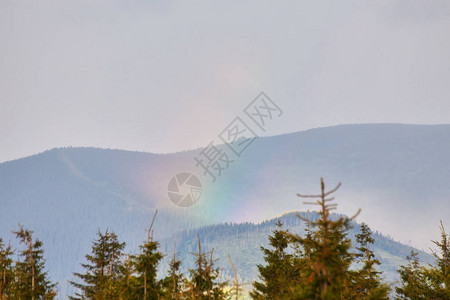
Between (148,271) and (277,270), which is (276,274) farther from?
(148,271)

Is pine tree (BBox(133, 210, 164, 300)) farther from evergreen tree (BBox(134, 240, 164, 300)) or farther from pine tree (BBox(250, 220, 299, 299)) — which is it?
pine tree (BBox(250, 220, 299, 299))

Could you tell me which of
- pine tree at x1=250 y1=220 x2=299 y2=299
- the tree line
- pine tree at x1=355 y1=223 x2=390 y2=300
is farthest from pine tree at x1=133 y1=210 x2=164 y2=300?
pine tree at x1=250 y1=220 x2=299 y2=299

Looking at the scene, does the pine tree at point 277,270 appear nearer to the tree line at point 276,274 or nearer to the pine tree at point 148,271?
the tree line at point 276,274

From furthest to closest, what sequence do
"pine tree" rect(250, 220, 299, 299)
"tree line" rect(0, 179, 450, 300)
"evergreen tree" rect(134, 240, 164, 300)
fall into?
"pine tree" rect(250, 220, 299, 299), "evergreen tree" rect(134, 240, 164, 300), "tree line" rect(0, 179, 450, 300)

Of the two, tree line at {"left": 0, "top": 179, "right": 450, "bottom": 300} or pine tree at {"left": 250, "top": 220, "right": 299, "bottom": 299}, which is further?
pine tree at {"left": 250, "top": 220, "right": 299, "bottom": 299}

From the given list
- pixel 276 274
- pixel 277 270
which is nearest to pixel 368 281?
pixel 277 270

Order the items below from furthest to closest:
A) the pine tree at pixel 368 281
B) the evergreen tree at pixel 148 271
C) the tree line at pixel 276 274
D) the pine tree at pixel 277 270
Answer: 1. the pine tree at pixel 277 270
2. the evergreen tree at pixel 148 271
3. the tree line at pixel 276 274
4. the pine tree at pixel 368 281

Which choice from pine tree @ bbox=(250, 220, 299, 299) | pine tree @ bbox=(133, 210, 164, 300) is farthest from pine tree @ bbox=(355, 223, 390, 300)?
pine tree @ bbox=(133, 210, 164, 300)

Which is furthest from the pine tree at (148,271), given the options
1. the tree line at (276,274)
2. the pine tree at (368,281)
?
the pine tree at (368,281)

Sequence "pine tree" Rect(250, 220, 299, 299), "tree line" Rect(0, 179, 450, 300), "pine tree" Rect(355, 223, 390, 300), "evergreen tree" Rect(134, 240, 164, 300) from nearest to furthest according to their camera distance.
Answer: "pine tree" Rect(355, 223, 390, 300) → "tree line" Rect(0, 179, 450, 300) → "evergreen tree" Rect(134, 240, 164, 300) → "pine tree" Rect(250, 220, 299, 299)

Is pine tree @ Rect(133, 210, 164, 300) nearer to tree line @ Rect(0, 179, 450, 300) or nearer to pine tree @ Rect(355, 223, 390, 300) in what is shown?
tree line @ Rect(0, 179, 450, 300)

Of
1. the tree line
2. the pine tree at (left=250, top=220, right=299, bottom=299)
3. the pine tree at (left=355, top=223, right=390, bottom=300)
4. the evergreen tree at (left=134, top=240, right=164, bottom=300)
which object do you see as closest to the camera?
the pine tree at (left=355, top=223, right=390, bottom=300)

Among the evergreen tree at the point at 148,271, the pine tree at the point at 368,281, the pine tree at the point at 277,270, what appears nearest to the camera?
the pine tree at the point at 368,281

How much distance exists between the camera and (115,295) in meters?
22.2
